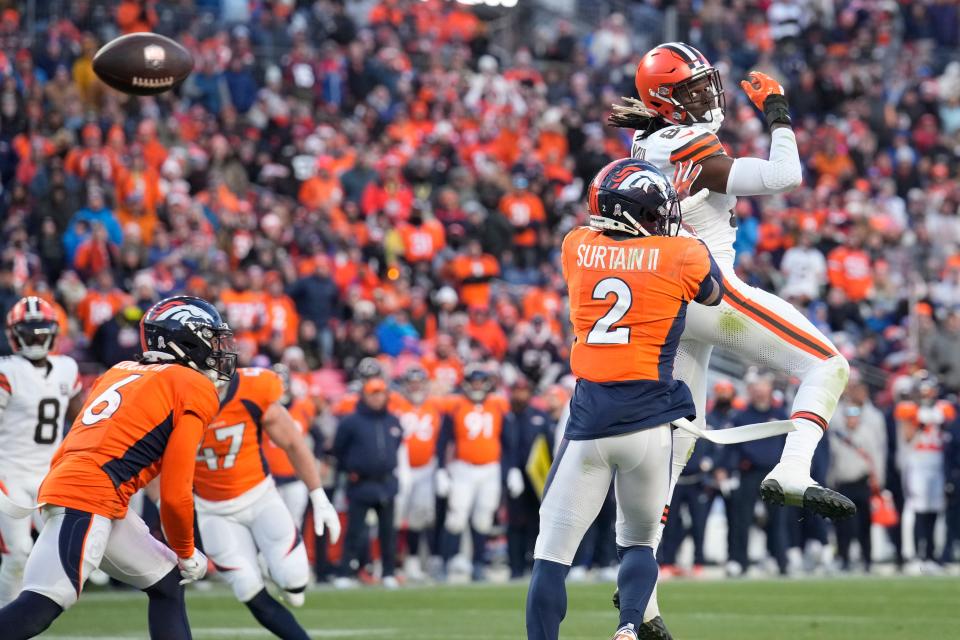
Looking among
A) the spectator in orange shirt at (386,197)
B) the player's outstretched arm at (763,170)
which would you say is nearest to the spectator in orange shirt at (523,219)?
the spectator in orange shirt at (386,197)

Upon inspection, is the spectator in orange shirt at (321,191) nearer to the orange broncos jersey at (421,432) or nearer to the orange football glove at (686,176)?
the orange broncos jersey at (421,432)

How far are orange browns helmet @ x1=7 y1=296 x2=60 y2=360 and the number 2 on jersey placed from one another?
4311 mm

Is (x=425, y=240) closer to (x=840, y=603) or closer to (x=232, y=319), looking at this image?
(x=232, y=319)

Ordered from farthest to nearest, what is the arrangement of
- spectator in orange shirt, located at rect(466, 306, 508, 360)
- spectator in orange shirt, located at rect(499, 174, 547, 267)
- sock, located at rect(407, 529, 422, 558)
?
spectator in orange shirt, located at rect(499, 174, 547, 267) → spectator in orange shirt, located at rect(466, 306, 508, 360) → sock, located at rect(407, 529, 422, 558)

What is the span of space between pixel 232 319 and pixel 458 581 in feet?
10.5

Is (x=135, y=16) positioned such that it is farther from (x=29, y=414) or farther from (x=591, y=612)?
(x=591, y=612)

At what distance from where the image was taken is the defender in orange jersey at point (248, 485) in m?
8.10

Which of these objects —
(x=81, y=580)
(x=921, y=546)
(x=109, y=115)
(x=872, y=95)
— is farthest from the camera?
(x=872, y=95)

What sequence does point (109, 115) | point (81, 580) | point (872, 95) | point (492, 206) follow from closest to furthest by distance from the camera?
point (81, 580) → point (109, 115) → point (492, 206) → point (872, 95)

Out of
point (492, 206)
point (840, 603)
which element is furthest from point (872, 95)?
point (840, 603)

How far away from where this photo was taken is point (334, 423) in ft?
48.6

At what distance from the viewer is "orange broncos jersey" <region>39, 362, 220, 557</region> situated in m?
5.91

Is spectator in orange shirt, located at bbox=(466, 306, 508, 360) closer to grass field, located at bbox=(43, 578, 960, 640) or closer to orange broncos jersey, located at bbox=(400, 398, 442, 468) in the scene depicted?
orange broncos jersey, located at bbox=(400, 398, 442, 468)

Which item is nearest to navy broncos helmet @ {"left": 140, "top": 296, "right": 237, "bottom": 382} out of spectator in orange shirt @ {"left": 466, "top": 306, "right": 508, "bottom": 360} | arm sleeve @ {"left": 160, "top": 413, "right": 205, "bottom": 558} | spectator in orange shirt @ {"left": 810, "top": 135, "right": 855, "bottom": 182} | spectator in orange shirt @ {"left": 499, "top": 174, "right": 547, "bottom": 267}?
arm sleeve @ {"left": 160, "top": 413, "right": 205, "bottom": 558}
